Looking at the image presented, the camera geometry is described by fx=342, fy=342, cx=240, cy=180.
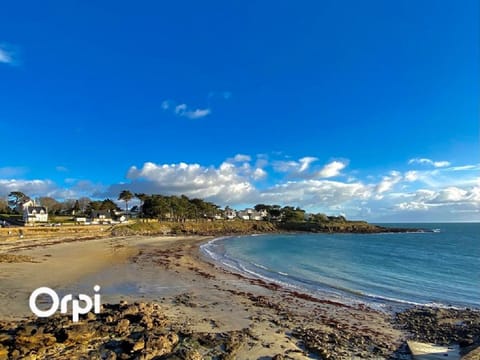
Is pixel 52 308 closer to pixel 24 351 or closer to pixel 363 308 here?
pixel 24 351

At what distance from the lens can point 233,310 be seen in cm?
1270

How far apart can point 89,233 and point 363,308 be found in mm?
50554

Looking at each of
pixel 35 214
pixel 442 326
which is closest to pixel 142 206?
pixel 35 214

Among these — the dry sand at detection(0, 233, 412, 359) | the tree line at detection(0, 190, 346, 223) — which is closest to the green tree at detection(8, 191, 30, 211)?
the tree line at detection(0, 190, 346, 223)

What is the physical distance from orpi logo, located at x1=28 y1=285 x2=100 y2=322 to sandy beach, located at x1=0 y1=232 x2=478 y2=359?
0.33m

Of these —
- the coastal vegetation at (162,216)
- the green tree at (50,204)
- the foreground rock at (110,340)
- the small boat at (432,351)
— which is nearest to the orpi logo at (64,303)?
the foreground rock at (110,340)

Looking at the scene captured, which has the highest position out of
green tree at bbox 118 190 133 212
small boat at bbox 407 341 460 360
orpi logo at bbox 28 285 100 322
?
green tree at bbox 118 190 133 212

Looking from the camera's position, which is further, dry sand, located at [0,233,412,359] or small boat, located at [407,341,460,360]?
dry sand, located at [0,233,412,359]

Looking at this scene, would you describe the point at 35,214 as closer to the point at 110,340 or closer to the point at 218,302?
the point at 218,302

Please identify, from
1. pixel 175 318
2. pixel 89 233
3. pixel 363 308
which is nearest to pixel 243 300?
pixel 175 318

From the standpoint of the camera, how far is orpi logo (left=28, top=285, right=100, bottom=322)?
10.7 meters

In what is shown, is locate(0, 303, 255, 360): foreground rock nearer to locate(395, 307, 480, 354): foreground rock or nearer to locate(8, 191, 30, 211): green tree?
locate(395, 307, 480, 354): foreground rock

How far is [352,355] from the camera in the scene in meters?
8.66

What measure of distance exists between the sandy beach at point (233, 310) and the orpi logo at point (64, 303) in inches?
12.8
